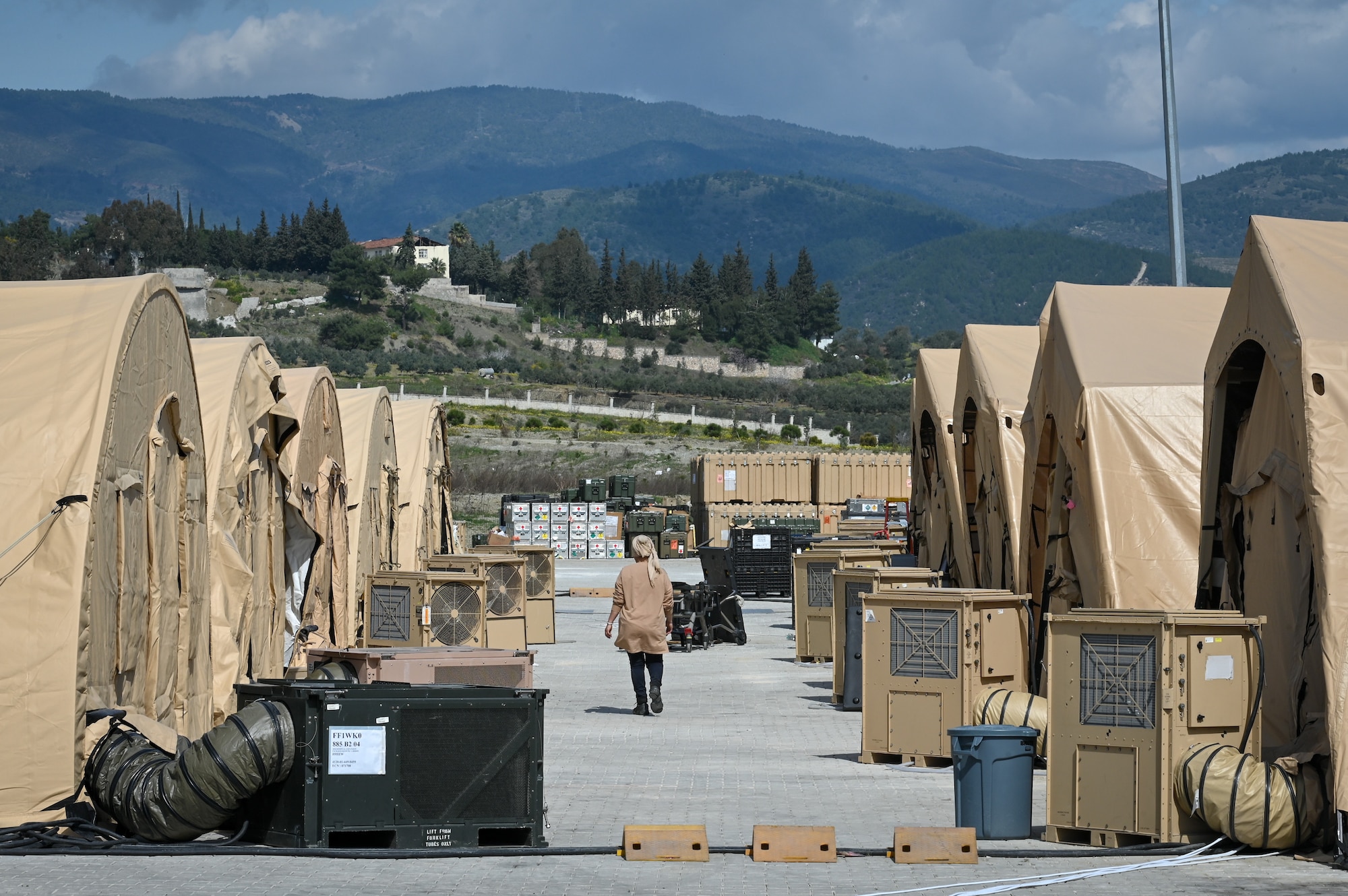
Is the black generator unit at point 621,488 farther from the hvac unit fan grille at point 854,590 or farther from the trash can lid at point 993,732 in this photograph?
the trash can lid at point 993,732

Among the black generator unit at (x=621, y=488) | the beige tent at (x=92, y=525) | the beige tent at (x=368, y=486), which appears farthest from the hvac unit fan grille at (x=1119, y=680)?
the black generator unit at (x=621, y=488)

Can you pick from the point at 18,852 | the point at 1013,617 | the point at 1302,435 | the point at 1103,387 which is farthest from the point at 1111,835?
the point at 18,852

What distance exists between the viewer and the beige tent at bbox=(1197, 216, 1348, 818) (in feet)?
28.4

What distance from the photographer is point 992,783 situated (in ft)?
30.0

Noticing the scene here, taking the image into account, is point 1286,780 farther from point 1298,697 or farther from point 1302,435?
point 1302,435

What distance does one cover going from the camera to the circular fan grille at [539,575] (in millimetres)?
23047

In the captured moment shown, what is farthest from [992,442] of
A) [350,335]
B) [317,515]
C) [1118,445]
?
[350,335]

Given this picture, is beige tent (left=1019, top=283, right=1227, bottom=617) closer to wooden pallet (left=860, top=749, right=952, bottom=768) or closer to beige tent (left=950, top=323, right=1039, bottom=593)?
beige tent (left=950, top=323, right=1039, bottom=593)

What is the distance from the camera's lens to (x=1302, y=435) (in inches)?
353

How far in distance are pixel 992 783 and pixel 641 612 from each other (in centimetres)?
620

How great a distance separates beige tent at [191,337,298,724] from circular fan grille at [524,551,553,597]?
6.88 meters

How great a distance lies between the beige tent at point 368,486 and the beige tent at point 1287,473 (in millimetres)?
12729

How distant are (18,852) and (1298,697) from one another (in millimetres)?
7389

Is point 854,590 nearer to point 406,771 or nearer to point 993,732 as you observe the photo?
point 993,732
